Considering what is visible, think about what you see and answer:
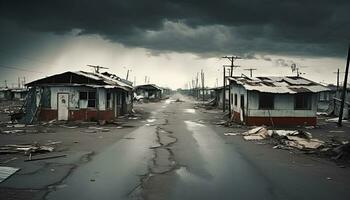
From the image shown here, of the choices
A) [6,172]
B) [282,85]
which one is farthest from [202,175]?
[282,85]

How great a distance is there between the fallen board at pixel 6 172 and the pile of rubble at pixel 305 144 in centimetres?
1088

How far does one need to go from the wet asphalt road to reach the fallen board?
5.63 feet

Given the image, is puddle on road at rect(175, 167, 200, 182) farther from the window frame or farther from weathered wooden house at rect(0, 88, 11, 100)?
weathered wooden house at rect(0, 88, 11, 100)

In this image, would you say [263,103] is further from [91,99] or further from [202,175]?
[202,175]

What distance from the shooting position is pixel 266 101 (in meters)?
28.0

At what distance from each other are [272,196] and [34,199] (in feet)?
17.2

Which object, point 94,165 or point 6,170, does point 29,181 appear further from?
point 94,165

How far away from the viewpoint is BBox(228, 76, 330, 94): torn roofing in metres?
26.9

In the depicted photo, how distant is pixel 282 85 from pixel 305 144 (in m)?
13.2

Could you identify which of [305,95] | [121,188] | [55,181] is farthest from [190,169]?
[305,95]

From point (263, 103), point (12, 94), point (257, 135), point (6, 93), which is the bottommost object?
point (257, 135)

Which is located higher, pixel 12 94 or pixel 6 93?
pixel 6 93

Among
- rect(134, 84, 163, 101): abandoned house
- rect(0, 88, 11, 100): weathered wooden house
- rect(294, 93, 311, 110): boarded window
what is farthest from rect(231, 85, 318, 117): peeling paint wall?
rect(0, 88, 11, 100): weathered wooden house

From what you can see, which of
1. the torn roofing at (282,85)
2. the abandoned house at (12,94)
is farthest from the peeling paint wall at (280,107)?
the abandoned house at (12,94)
